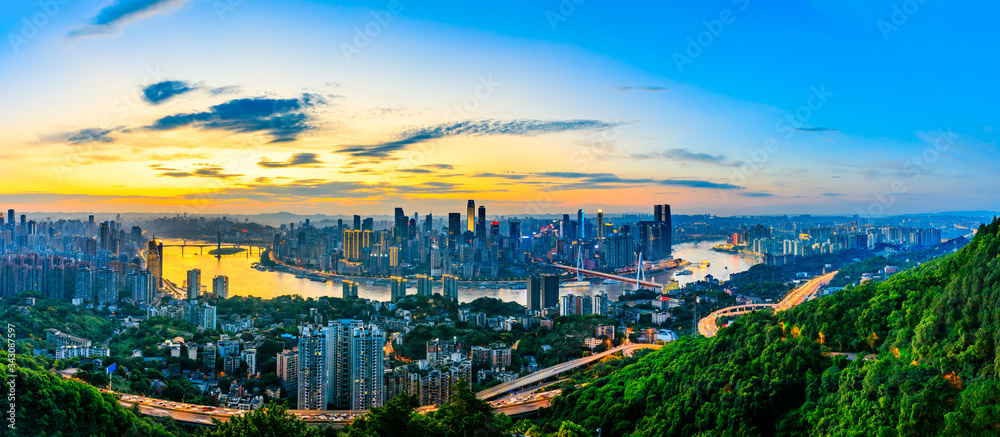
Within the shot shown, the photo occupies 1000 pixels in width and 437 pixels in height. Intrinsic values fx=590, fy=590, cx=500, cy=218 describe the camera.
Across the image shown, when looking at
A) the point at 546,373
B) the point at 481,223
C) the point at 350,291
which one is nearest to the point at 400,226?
the point at 481,223

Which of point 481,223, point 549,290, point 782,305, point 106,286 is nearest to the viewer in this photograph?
point 782,305

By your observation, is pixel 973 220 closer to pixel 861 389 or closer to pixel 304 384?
pixel 861 389

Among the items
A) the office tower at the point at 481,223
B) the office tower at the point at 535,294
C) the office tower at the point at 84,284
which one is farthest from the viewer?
the office tower at the point at 481,223

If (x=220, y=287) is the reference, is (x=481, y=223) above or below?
above

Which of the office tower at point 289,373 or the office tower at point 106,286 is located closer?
the office tower at point 289,373

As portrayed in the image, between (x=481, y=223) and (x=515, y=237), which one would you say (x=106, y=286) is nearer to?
(x=481, y=223)

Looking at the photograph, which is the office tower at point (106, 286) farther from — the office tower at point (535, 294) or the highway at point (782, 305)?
the highway at point (782, 305)

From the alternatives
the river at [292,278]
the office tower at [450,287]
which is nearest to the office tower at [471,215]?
the river at [292,278]
